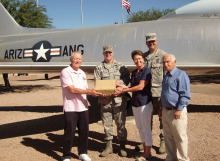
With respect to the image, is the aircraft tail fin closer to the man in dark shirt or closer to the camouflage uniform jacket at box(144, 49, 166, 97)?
the camouflage uniform jacket at box(144, 49, 166, 97)

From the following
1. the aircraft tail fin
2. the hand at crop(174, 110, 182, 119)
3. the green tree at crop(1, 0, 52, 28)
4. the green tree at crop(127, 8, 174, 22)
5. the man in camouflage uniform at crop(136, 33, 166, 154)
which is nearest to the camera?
the hand at crop(174, 110, 182, 119)

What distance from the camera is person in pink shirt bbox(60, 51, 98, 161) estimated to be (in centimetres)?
340

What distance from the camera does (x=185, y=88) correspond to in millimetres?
2832

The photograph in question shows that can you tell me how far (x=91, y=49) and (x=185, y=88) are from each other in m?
4.78

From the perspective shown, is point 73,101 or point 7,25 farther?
point 7,25

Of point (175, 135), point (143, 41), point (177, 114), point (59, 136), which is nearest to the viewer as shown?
point (177, 114)

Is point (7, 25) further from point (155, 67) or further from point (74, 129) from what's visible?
point (155, 67)

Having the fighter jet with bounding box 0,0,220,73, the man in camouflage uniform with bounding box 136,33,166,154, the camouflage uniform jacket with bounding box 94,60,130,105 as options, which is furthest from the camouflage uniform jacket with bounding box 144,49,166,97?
the fighter jet with bounding box 0,0,220,73

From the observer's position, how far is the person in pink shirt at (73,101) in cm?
340

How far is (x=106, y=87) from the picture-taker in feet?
11.3

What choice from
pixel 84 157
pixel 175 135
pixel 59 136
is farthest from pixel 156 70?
pixel 59 136

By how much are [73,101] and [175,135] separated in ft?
5.58

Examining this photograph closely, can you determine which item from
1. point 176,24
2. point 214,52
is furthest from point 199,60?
point 176,24

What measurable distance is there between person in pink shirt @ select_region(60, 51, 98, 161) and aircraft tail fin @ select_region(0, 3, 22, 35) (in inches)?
336
